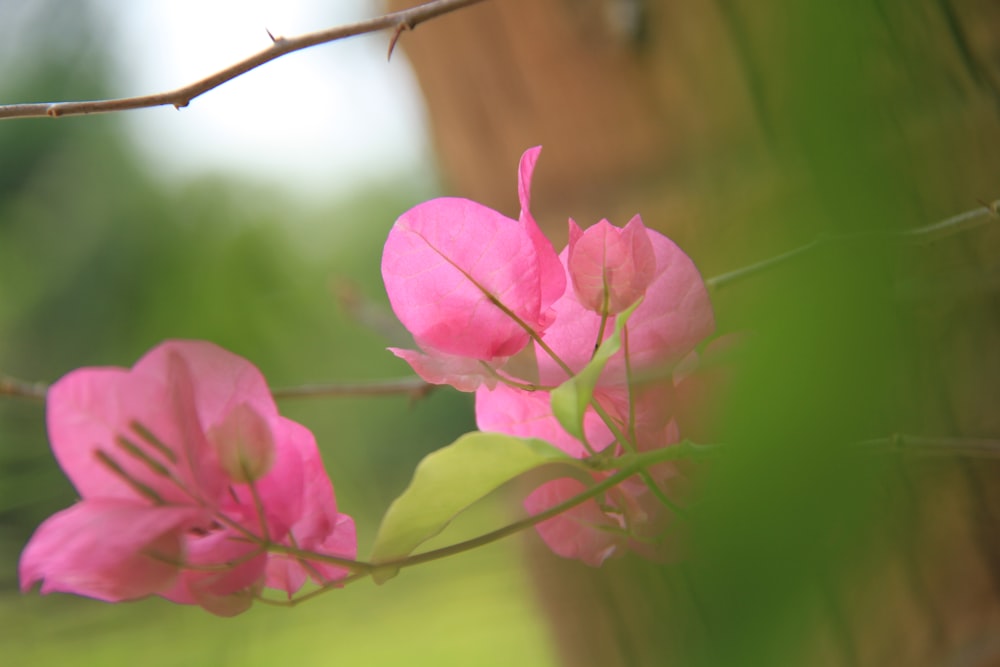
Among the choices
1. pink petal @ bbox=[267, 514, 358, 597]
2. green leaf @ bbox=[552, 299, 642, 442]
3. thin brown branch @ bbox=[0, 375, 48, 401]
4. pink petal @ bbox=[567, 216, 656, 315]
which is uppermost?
thin brown branch @ bbox=[0, 375, 48, 401]

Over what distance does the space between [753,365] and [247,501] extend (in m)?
0.08

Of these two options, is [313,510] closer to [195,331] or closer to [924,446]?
[924,446]

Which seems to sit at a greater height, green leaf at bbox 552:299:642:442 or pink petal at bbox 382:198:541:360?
pink petal at bbox 382:198:541:360

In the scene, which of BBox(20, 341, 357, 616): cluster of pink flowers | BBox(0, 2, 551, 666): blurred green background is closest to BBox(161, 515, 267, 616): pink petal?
BBox(20, 341, 357, 616): cluster of pink flowers

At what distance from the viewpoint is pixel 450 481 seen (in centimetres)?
8

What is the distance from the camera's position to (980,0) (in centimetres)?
18

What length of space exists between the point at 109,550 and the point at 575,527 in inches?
2.1

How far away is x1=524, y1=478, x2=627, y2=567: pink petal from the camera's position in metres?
0.11

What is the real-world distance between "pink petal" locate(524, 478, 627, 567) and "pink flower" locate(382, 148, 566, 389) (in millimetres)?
20

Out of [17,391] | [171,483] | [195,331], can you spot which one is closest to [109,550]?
[171,483]

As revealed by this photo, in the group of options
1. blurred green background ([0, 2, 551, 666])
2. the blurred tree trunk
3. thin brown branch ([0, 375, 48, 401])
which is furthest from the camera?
blurred green background ([0, 2, 551, 666])

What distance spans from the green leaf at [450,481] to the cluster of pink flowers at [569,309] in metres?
0.02

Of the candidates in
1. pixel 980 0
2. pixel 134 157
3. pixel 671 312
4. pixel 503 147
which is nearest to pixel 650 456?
pixel 671 312

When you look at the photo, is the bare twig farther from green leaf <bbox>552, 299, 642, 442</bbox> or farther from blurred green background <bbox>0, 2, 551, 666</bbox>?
blurred green background <bbox>0, 2, 551, 666</bbox>
